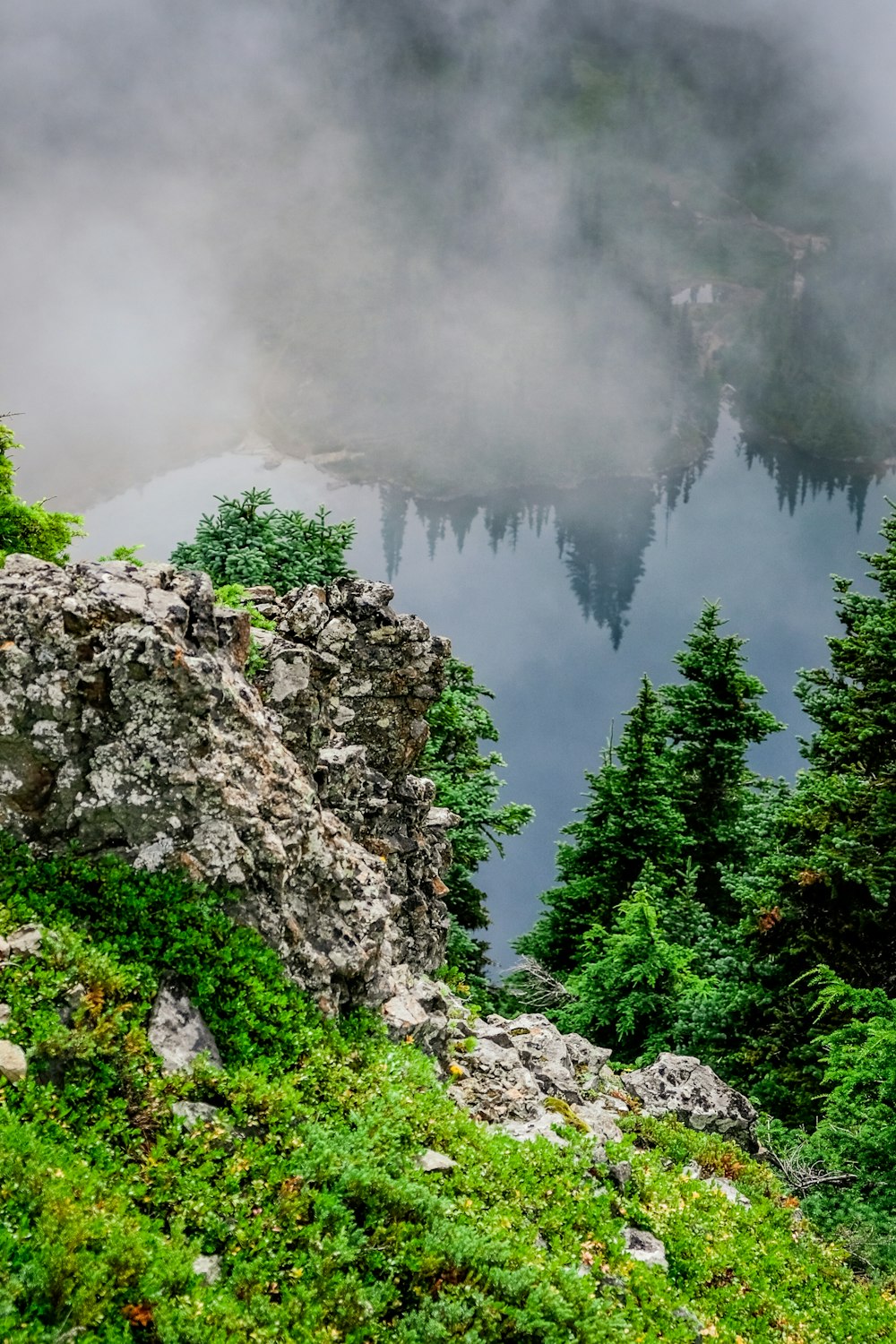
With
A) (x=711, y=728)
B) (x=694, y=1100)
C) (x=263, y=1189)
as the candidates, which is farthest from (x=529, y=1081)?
(x=711, y=728)

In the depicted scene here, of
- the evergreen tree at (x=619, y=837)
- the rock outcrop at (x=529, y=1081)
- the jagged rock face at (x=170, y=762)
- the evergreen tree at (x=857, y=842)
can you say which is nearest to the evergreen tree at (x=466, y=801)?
the evergreen tree at (x=619, y=837)

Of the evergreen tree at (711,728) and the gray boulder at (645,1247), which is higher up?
the evergreen tree at (711,728)

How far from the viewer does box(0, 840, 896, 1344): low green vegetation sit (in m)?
5.42

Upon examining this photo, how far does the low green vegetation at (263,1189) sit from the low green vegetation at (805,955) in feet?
17.4

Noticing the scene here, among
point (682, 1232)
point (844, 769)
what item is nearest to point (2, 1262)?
point (682, 1232)

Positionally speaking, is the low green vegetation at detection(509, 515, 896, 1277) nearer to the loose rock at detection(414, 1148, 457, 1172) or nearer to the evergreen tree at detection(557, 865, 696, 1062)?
the evergreen tree at detection(557, 865, 696, 1062)

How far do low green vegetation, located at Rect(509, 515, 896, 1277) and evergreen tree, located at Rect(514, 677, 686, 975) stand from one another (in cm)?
10

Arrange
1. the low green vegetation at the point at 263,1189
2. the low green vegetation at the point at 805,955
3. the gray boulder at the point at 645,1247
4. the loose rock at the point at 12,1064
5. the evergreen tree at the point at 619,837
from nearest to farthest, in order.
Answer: the low green vegetation at the point at 263,1189 < the loose rock at the point at 12,1064 < the gray boulder at the point at 645,1247 < the low green vegetation at the point at 805,955 < the evergreen tree at the point at 619,837

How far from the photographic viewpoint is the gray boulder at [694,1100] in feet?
47.7

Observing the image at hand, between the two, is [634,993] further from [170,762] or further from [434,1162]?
[170,762]

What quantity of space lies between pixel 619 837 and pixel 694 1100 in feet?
57.8

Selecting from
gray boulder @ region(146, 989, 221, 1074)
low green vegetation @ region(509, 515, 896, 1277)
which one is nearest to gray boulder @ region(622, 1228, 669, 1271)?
gray boulder @ region(146, 989, 221, 1074)

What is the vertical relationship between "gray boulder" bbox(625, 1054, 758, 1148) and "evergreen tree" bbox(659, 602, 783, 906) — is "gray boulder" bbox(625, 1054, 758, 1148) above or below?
below

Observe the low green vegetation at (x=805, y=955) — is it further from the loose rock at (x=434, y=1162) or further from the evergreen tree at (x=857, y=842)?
the loose rock at (x=434, y=1162)
